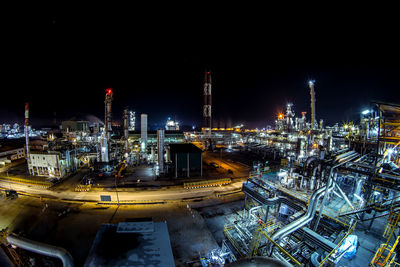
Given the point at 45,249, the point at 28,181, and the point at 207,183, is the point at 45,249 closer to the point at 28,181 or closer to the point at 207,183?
the point at 207,183

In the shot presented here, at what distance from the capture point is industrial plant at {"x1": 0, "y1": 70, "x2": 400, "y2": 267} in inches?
387

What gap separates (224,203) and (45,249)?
17.1m

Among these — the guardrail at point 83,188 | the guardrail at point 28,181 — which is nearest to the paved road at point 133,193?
the guardrail at point 83,188

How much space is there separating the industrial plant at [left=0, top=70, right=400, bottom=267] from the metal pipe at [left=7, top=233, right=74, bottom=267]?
0.20ft

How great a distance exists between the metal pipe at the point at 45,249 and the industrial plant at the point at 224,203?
0.06 meters

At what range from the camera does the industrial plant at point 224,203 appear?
32.2 feet

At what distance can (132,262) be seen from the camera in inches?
355

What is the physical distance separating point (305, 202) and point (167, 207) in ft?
49.1

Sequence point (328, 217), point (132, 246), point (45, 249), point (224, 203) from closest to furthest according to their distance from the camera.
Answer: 1. point (45, 249)
2. point (132, 246)
3. point (328, 217)
4. point (224, 203)

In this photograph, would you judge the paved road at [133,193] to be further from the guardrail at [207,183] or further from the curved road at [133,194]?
the guardrail at [207,183]

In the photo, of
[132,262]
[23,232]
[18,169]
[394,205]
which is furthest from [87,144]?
[394,205]

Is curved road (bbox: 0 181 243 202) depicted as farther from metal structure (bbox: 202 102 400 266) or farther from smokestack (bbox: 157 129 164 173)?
metal structure (bbox: 202 102 400 266)

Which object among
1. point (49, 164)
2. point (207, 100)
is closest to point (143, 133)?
point (49, 164)

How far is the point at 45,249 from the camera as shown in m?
9.64
